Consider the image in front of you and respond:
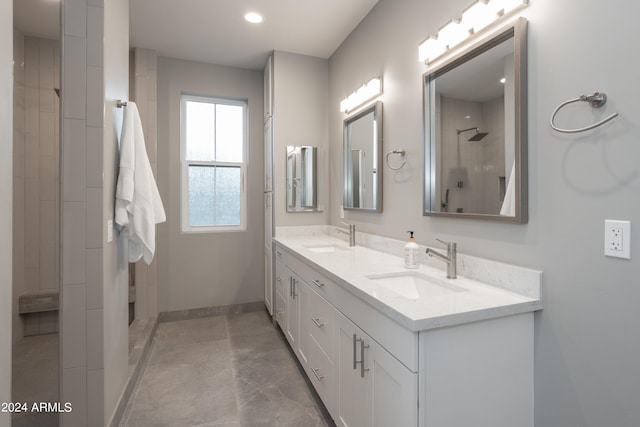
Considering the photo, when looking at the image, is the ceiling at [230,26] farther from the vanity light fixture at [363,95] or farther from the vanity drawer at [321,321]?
the vanity drawer at [321,321]

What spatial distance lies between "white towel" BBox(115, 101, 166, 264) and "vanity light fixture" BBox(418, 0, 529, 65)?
1638 mm

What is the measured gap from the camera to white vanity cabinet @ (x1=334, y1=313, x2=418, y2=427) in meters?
1.05

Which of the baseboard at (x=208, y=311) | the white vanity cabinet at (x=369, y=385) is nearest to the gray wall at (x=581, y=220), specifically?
the white vanity cabinet at (x=369, y=385)

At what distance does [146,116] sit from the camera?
10.3ft

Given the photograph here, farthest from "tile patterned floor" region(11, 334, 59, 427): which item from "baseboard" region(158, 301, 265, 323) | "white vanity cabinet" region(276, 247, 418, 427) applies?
"white vanity cabinet" region(276, 247, 418, 427)

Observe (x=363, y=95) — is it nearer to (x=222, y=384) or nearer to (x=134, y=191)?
(x=134, y=191)

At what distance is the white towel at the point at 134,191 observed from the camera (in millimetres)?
1691

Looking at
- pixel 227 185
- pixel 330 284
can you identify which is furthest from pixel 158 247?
pixel 330 284

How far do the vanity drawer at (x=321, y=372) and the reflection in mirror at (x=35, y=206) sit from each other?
1.77 metres

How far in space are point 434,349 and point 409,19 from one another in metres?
1.91

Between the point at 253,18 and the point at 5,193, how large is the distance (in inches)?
92.2

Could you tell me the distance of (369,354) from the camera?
128 cm

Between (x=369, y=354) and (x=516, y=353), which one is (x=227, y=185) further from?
(x=516, y=353)

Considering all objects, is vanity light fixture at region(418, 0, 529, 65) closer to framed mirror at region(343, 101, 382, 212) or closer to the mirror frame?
framed mirror at region(343, 101, 382, 212)
